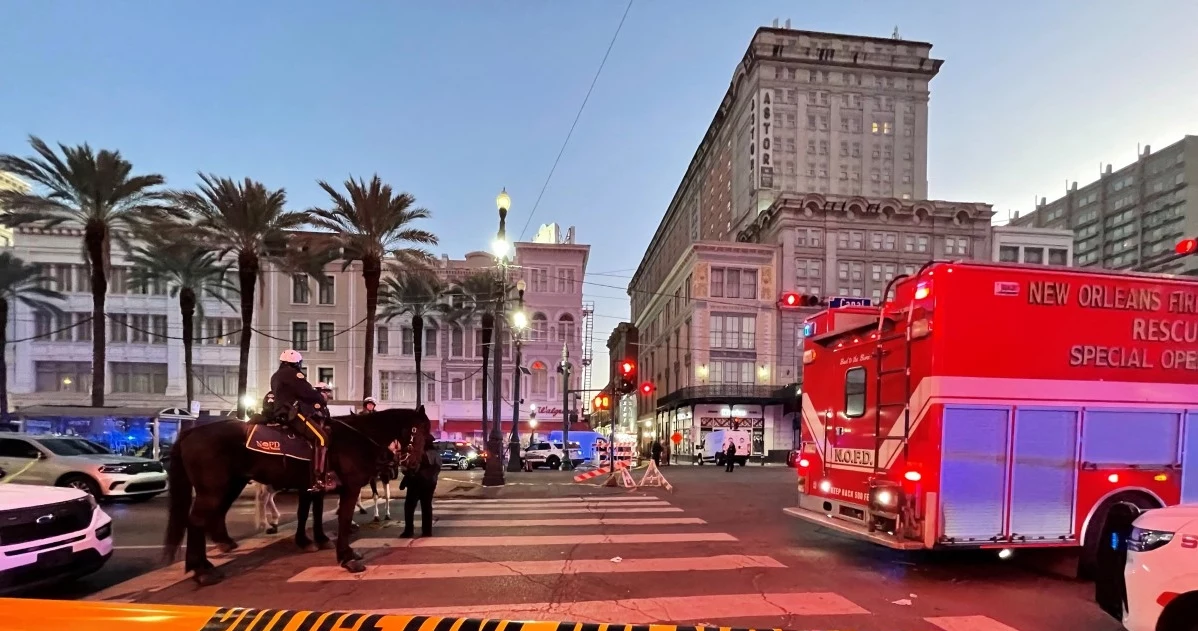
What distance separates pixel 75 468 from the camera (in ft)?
44.0

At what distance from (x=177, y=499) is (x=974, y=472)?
804 cm

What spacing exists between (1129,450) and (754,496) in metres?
9.70

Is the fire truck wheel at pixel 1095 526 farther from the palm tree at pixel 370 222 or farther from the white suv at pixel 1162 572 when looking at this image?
the palm tree at pixel 370 222

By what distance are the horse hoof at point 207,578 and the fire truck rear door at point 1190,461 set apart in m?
9.99

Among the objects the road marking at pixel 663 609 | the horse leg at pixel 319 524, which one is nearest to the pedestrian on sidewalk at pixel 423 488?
the horse leg at pixel 319 524

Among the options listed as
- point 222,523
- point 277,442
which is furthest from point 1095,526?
point 222,523

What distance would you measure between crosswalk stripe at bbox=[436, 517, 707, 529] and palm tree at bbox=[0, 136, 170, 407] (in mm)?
20994

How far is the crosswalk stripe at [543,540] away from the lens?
8.98m

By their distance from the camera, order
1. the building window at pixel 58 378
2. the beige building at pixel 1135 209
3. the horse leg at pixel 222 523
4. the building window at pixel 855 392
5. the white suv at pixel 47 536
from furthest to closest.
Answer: the beige building at pixel 1135 209 → the building window at pixel 58 378 → the building window at pixel 855 392 → the horse leg at pixel 222 523 → the white suv at pixel 47 536

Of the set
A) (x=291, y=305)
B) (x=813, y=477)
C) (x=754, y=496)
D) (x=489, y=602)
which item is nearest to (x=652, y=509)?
(x=754, y=496)

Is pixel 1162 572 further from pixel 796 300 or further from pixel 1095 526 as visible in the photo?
pixel 796 300

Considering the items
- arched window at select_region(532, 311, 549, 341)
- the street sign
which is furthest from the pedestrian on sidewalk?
arched window at select_region(532, 311, 549, 341)

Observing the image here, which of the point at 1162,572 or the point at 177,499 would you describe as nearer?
the point at 1162,572

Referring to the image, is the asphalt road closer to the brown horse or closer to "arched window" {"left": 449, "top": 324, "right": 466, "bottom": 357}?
the brown horse
